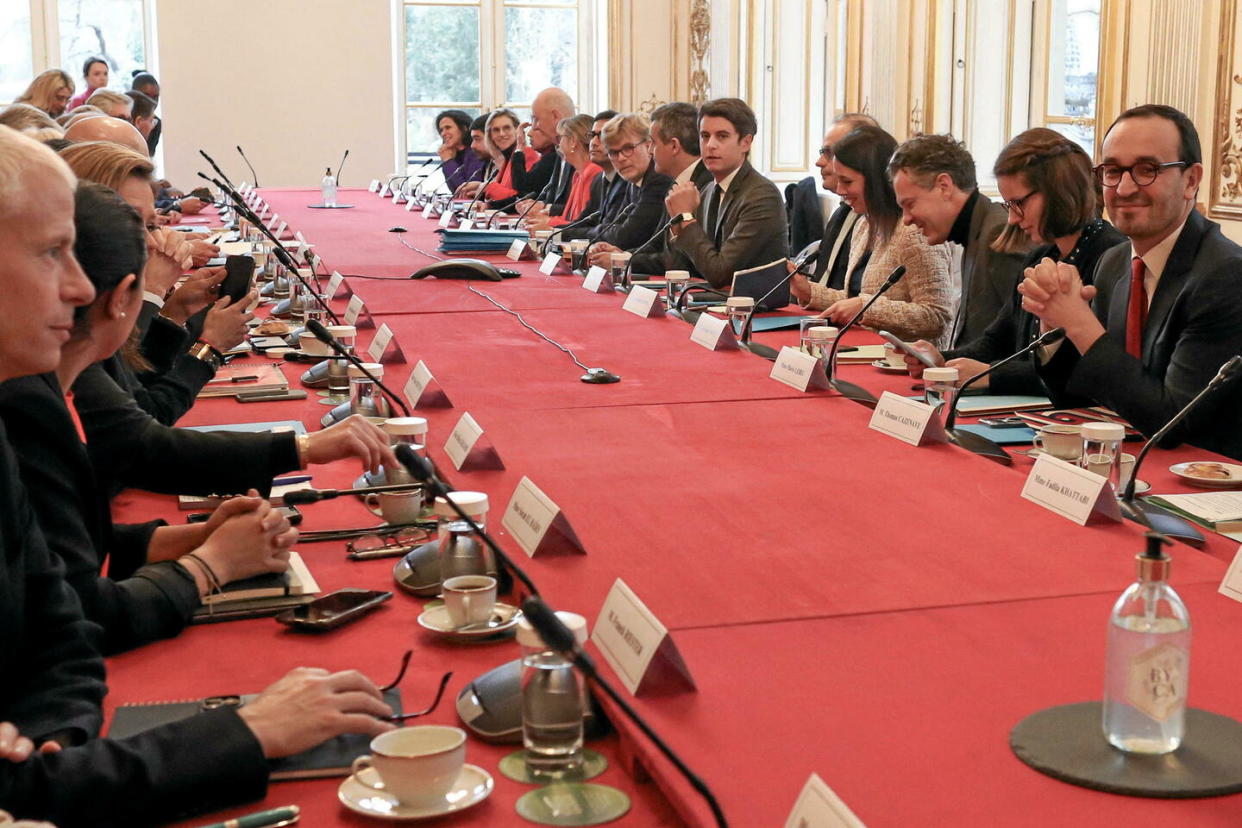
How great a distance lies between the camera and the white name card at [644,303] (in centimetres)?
400

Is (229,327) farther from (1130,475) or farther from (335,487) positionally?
(1130,475)

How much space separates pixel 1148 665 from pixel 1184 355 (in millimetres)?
1588

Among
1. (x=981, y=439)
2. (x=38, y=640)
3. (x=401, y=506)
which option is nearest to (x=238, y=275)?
(x=401, y=506)

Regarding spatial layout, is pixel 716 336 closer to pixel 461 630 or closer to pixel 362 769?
pixel 461 630

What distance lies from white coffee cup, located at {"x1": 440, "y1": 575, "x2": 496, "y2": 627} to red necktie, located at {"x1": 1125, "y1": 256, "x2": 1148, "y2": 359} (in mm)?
1709

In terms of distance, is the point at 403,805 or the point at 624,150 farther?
the point at 624,150

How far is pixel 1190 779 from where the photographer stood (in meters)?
1.14

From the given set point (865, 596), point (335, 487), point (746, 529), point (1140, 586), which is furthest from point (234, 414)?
point (1140, 586)

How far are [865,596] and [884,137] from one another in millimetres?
2918

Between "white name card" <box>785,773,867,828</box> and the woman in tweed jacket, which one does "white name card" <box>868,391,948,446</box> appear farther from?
"white name card" <box>785,773,867,828</box>

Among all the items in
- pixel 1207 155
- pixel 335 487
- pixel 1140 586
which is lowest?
pixel 335 487

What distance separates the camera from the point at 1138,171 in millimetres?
2752

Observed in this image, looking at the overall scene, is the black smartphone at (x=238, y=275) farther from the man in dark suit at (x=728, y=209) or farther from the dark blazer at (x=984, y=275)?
the man in dark suit at (x=728, y=209)

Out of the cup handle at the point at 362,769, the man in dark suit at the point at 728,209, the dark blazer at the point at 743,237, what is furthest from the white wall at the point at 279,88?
the cup handle at the point at 362,769
